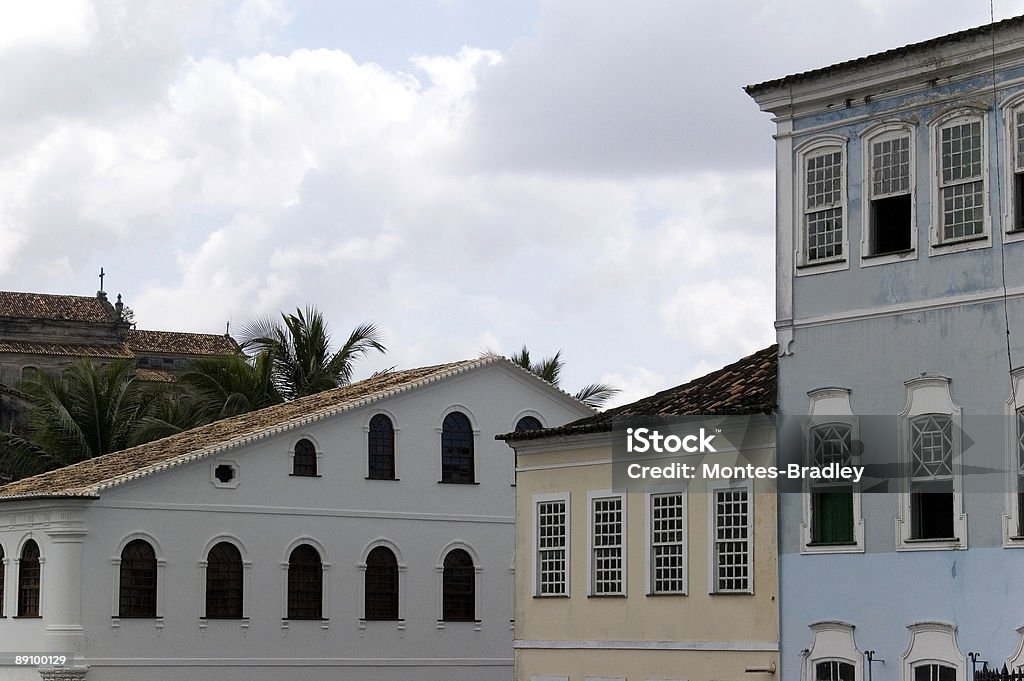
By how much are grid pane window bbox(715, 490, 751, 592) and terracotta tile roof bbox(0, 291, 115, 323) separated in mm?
79276

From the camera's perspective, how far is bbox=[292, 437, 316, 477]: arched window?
3756 cm

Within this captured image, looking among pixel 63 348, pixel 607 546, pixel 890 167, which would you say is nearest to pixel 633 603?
pixel 607 546

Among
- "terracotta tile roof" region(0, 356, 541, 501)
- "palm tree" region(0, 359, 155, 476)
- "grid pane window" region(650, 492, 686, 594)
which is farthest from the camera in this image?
"palm tree" region(0, 359, 155, 476)

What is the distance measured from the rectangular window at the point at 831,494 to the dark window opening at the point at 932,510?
3.30 feet

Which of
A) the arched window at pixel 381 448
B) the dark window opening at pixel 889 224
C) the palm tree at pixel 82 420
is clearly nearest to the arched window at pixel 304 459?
the arched window at pixel 381 448

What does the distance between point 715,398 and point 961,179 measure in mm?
5471

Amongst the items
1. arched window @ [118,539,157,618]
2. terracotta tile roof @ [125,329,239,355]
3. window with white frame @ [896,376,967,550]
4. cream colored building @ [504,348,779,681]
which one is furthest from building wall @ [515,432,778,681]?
terracotta tile roof @ [125,329,239,355]

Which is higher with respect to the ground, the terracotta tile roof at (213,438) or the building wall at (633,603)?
the terracotta tile roof at (213,438)

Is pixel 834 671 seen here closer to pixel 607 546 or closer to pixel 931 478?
pixel 931 478

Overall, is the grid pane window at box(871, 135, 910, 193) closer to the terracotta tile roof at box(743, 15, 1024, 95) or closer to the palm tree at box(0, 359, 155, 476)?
the terracotta tile roof at box(743, 15, 1024, 95)

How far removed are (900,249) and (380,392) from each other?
17813mm

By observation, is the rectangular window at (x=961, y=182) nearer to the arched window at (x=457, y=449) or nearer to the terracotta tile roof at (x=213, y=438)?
the terracotta tile roof at (x=213, y=438)

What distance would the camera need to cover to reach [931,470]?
22.3 metres

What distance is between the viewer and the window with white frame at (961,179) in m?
22.0
